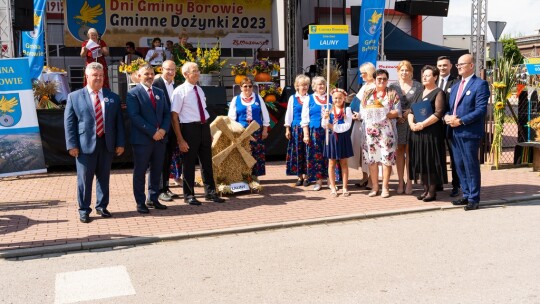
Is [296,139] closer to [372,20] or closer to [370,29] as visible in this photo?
[370,29]

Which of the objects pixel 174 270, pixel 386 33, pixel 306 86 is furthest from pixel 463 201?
pixel 386 33

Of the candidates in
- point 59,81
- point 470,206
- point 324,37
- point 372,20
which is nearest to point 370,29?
point 372,20

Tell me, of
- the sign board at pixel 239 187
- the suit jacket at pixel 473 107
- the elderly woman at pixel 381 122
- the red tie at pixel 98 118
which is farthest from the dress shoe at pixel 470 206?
the red tie at pixel 98 118

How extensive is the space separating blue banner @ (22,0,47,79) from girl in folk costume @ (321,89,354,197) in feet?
28.6

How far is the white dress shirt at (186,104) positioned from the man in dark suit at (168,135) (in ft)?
0.50

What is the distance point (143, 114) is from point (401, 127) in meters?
3.82

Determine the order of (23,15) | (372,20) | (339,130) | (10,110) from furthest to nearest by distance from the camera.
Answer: (372,20) → (23,15) → (10,110) → (339,130)

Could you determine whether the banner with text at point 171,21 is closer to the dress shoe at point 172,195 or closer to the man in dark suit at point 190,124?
the dress shoe at point 172,195

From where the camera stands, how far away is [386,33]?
17297mm

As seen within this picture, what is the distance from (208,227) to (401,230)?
229 cm

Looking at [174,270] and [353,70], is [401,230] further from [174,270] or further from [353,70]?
[353,70]

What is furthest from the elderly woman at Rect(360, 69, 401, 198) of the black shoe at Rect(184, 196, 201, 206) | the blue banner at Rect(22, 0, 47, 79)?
the blue banner at Rect(22, 0, 47, 79)

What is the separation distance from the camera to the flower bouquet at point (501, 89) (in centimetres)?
1089

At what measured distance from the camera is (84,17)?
67.6 ft
